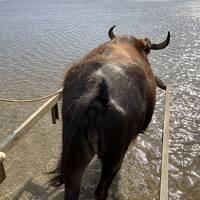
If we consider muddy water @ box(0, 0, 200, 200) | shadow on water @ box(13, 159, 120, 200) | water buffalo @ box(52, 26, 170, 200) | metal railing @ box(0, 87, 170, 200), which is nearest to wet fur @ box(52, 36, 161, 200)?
water buffalo @ box(52, 26, 170, 200)

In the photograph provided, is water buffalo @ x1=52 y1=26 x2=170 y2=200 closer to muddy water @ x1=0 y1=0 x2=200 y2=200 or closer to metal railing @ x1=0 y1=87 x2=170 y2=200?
metal railing @ x1=0 y1=87 x2=170 y2=200

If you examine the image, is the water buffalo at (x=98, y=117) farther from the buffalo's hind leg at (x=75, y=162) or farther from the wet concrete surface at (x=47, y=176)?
the wet concrete surface at (x=47, y=176)

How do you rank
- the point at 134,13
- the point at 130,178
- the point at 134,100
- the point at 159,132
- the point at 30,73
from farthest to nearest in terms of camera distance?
1. the point at 134,13
2. the point at 30,73
3. the point at 159,132
4. the point at 130,178
5. the point at 134,100

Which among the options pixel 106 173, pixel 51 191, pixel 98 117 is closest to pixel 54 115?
pixel 51 191

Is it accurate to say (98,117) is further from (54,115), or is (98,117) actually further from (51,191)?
(54,115)

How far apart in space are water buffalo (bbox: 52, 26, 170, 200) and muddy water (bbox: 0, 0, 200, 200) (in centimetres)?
151

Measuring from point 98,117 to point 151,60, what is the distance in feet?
24.1

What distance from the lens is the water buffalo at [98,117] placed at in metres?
2.75

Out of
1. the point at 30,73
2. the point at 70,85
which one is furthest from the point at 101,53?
the point at 30,73

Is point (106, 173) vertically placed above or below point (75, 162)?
below

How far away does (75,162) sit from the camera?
2.85 meters

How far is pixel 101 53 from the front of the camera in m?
3.81

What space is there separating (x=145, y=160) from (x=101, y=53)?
1.99 meters

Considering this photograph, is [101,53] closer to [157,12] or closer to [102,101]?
[102,101]
